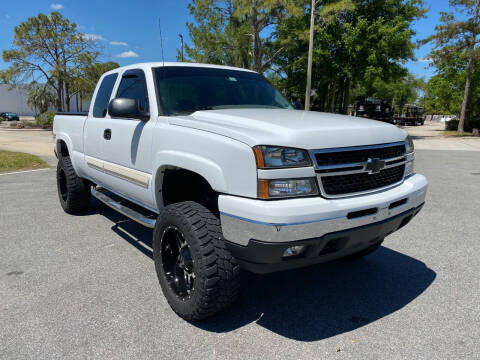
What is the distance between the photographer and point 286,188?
2.23 meters

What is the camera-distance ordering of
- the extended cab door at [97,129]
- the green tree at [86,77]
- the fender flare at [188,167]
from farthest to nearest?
the green tree at [86,77] < the extended cab door at [97,129] < the fender flare at [188,167]

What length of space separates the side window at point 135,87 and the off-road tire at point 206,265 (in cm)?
126

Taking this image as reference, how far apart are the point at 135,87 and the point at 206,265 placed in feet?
7.11

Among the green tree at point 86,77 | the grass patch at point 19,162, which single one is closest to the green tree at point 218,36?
the green tree at point 86,77

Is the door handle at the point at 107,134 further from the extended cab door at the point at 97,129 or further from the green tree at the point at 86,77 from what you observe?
the green tree at the point at 86,77

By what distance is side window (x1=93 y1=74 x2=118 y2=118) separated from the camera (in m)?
4.31

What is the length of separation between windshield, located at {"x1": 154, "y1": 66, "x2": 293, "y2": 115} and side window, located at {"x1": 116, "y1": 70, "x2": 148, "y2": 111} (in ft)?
0.69

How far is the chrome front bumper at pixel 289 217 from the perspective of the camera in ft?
6.96

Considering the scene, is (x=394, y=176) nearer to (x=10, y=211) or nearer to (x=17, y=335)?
(x=17, y=335)

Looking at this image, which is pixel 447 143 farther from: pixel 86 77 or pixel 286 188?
pixel 86 77

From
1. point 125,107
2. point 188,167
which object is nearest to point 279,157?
point 188,167

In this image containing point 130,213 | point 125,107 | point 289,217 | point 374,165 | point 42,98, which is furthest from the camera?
point 42,98

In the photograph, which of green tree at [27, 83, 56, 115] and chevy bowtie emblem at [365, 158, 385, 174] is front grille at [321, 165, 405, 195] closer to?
chevy bowtie emblem at [365, 158, 385, 174]

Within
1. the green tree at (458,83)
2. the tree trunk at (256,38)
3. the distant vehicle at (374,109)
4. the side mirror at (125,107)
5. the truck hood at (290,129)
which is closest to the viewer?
the truck hood at (290,129)
